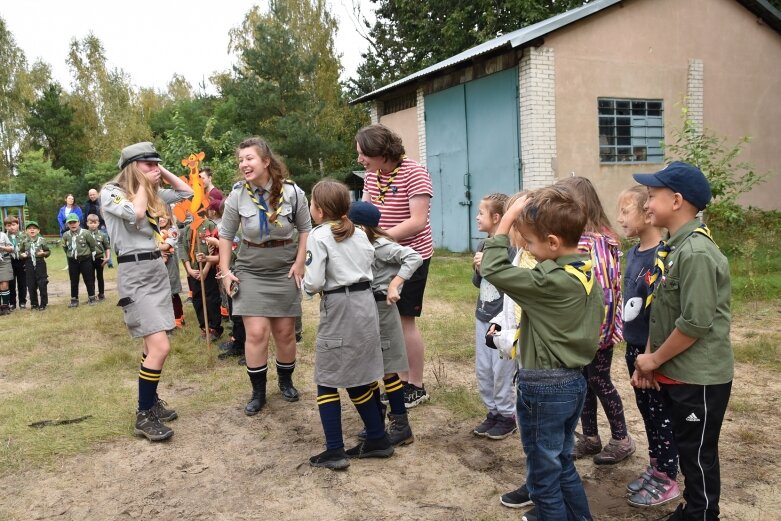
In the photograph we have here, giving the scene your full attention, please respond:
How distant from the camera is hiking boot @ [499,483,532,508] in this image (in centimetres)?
286

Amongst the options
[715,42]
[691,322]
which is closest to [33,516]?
[691,322]

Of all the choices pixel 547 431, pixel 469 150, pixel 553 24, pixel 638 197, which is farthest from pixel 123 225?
pixel 469 150

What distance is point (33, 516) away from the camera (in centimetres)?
297

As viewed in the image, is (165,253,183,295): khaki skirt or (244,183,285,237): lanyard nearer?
(244,183,285,237): lanyard

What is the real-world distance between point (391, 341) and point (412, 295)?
0.47 metres

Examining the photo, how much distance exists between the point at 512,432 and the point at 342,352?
122 cm

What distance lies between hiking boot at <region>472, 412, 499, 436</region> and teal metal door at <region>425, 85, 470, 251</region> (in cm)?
1047

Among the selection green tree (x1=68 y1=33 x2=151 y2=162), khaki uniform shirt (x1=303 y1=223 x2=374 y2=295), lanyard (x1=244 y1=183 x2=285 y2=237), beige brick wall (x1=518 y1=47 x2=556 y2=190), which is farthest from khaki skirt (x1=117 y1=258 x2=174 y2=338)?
green tree (x1=68 y1=33 x2=151 y2=162)

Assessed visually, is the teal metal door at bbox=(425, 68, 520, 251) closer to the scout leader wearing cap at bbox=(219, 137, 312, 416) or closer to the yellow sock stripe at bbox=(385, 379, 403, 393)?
the scout leader wearing cap at bbox=(219, 137, 312, 416)

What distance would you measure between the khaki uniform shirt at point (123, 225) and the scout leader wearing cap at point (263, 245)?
0.49 metres

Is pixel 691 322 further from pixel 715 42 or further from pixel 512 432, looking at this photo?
pixel 715 42

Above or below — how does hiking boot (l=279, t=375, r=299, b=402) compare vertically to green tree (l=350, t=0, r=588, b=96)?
below

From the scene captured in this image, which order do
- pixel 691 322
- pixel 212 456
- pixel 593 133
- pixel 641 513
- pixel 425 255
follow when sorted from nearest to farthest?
pixel 691 322
pixel 641 513
pixel 212 456
pixel 425 255
pixel 593 133

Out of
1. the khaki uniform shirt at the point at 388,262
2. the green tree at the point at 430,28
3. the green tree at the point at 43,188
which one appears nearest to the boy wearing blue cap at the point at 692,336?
the khaki uniform shirt at the point at 388,262
